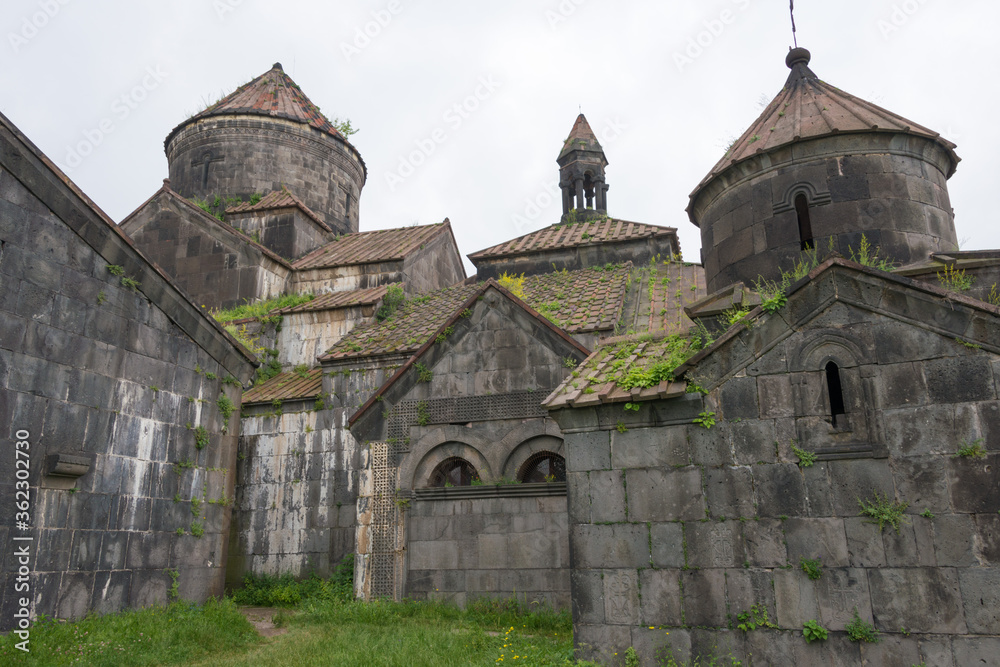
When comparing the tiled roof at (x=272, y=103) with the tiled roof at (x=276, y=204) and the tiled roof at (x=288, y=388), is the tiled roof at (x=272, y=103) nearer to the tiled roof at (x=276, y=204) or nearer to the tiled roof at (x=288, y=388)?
the tiled roof at (x=276, y=204)

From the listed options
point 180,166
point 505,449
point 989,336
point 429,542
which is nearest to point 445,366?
point 505,449

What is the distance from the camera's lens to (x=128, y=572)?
775cm

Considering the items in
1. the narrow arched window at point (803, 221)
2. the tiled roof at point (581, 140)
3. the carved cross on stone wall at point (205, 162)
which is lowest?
the narrow arched window at point (803, 221)

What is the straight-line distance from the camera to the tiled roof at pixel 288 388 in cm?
1155

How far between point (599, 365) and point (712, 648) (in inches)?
96.0

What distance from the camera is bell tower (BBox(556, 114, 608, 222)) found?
1684 cm

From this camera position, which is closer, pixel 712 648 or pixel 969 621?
pixel 969 621

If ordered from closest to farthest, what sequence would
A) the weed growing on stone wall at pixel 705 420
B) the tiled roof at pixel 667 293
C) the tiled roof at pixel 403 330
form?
the weed growing on stone wall at pixel 705 420 < the tiled roof at pixel 667 293 < the tiled roof at pixel 403 330

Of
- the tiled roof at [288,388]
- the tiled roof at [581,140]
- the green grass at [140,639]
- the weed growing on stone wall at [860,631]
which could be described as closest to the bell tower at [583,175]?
the tiled roof at [581,140]

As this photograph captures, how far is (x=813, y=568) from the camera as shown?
5.00 meters

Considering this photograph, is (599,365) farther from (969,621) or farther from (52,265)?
(52,265)

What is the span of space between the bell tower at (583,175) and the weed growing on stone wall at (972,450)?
1236 cm

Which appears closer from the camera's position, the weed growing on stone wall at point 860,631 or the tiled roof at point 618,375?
the weed growing on stone wall at point 860,631

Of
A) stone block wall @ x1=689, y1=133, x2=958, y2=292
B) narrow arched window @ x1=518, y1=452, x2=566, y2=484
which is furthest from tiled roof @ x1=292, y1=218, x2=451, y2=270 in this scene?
stone block wall @ x1=689, y1=133, x2=958, y2=292
